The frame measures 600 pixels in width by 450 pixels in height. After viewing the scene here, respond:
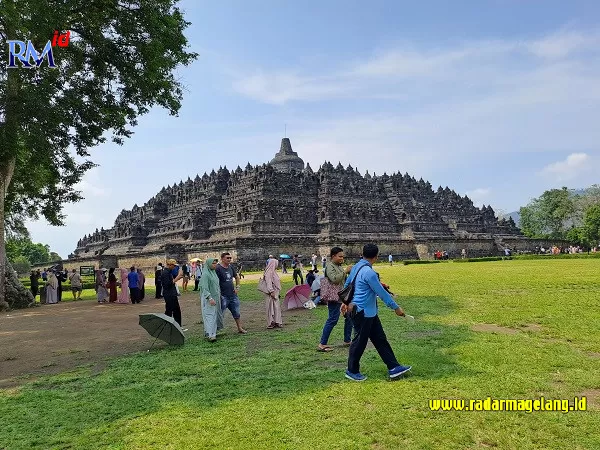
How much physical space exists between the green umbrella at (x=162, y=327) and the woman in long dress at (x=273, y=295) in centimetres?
216

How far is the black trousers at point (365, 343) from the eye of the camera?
19.2ft

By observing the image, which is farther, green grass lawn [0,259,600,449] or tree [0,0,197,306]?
tree [0,0,197,306]

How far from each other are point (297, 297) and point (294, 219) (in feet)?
98.8

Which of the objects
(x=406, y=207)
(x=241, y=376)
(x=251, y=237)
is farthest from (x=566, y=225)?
(x=241, y=376)

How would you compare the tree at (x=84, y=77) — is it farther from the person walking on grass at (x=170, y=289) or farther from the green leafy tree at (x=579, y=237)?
the green leafy tree at (x=579, y=237)

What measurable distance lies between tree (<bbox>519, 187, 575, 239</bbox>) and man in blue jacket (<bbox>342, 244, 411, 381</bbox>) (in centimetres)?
7964

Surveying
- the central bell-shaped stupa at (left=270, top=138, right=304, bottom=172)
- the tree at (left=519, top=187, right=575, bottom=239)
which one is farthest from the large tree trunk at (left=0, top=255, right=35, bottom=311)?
the tree at (left=519, top=187, right=575, bottom=239)

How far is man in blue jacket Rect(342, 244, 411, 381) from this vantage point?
19.1 feet

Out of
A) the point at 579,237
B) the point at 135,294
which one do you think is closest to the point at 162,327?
the point at 135,294

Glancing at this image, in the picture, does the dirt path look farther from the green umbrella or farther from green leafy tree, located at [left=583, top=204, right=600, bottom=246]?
green leafy tree, located at [left=583, top=204, right=600, bottom=246]

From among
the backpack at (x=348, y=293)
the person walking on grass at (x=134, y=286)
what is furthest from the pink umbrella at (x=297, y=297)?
the person walking on grass at (x=134, y=286)

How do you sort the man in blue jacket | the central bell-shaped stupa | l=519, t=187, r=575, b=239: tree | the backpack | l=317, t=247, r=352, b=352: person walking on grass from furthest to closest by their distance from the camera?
l=519, t=187, r=575, b=239: tree
the central bell-shaped stupa
l=317, t=247, r=352, b=352: person walking on grass
the backpack
the man in blue jacket

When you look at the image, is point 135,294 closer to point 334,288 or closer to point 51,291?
point 51,291

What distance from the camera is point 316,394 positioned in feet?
17.7
